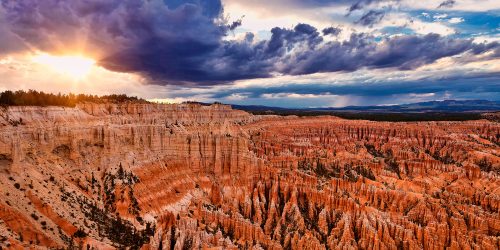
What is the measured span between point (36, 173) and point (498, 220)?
54.9 metres

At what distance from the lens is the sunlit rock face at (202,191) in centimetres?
4209

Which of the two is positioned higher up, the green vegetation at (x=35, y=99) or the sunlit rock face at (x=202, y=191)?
the green vegetation at (x=35, y=99)

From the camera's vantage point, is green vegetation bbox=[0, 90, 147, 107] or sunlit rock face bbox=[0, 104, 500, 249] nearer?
sunlit rock face bbox=[0, 104, 500, 249]

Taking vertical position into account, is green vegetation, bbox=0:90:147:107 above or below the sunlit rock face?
above

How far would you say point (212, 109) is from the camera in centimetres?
9694

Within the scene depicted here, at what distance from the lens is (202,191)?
6169 centimetres

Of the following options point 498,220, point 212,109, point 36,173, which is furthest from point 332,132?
point 36,173

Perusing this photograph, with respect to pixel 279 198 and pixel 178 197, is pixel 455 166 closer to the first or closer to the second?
pixel 279 198

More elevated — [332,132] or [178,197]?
[332,132]

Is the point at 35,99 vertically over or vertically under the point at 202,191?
over

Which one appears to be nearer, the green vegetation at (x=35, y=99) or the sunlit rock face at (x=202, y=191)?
the sunlit rock face at (x=202, y=191)

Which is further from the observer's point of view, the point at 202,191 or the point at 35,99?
the point at 202,191

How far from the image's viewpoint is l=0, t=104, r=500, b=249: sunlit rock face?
42.1m

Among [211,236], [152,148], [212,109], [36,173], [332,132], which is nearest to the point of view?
[36,173]
